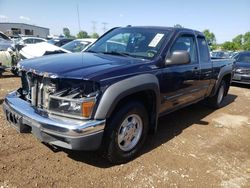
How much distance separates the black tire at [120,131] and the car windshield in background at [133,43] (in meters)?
0.88

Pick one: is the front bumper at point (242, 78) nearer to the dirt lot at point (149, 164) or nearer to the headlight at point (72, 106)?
the dirt lot at point (149, 164)

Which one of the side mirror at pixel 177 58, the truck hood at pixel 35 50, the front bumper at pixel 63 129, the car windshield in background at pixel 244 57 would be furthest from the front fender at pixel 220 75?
the car windshield in background at pixel 244 57

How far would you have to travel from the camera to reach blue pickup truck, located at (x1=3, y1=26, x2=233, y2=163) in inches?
119

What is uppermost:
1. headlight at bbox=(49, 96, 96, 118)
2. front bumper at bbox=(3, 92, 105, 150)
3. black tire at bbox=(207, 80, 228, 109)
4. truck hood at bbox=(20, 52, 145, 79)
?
truck hood at bbox=(20, 52, 145, 79)

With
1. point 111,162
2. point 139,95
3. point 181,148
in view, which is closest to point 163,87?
point 139,95

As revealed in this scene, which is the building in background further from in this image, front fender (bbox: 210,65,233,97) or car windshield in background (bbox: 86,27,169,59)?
car windshield in background (bbox: 86,27,169,59)

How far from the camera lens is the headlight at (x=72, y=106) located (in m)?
2.97

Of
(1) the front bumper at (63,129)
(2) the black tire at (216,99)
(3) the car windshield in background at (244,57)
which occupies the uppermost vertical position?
(3) the car windshield in background at (244,57)

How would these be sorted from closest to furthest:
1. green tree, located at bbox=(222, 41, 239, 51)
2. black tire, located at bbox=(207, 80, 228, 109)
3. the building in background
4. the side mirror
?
the side mirror < black tire, located at bbox=(207, 80, 228, 109) < green tree, located at bbox=(222, 41, 239, 51) < the building in background

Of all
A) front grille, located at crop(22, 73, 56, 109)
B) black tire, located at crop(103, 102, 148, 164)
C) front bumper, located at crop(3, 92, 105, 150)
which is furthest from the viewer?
black tire, located at crop(103, 102, 148, 164)

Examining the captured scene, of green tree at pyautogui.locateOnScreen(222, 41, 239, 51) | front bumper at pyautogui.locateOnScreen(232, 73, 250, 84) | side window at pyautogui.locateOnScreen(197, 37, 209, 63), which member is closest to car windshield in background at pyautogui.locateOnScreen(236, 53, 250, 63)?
front bumper at pyautogui.locateOnScreen(232, 73, 250, 84)

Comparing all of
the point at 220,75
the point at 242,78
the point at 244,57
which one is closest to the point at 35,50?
the point at 220,75

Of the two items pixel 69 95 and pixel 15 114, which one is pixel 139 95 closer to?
pixel 69 95

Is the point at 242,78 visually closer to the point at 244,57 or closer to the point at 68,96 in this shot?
the point at 244,57
